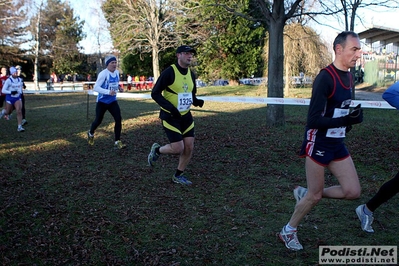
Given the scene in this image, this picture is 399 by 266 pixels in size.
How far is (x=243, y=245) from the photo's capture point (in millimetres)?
4246

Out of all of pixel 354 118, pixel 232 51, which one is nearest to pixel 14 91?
pixel 354 118

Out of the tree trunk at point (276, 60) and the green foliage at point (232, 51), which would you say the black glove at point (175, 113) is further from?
the green foliage at point (232, 51)

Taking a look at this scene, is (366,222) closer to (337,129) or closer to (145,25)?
(337,129)

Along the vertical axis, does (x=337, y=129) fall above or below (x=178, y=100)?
below

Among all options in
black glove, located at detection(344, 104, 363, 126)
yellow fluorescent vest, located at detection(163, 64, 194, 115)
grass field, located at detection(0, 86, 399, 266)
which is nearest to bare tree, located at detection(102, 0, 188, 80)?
grass field, located at detection(0, 86, 399, 266)

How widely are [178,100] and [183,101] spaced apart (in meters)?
0.09

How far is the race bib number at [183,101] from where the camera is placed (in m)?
6.27

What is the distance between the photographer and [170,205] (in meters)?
5.56

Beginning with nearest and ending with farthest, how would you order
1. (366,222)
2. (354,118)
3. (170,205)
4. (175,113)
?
(354,118) → (366,222) → (170,205) → (175,113)

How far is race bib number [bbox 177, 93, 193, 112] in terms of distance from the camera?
6.27m

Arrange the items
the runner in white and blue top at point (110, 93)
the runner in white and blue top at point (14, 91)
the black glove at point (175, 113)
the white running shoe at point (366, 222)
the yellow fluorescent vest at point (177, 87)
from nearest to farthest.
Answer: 1. the white running shoe at point (366, 222)
2. the black glove at point (175, 113)
3. the yellow fluorescent vest at point (177, 87)
4. the runner in white and blue top at point (110, 93)
5. the runner in white and blue top at point (14, 91)

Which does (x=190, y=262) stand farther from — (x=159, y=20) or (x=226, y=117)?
(x=159, y=20)

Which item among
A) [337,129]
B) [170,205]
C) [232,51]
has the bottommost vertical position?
[170,205]

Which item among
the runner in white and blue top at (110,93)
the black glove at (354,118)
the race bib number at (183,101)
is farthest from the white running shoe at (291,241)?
the runner in white and blue top at (110,93)
